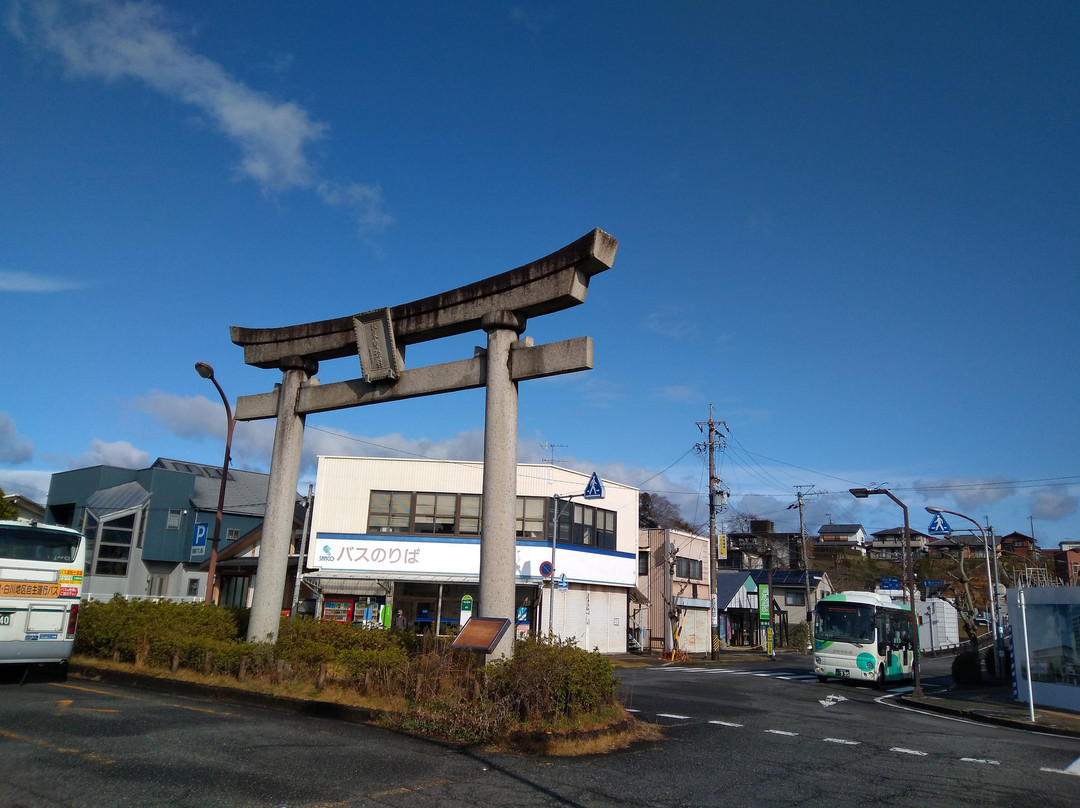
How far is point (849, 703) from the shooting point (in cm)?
1859

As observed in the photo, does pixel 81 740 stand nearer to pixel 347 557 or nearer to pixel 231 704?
pixel 231 704

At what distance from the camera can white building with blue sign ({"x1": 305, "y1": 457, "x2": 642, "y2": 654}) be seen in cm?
3091

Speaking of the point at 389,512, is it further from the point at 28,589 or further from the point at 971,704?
the point at 971,704

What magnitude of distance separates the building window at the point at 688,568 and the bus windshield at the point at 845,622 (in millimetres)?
16195

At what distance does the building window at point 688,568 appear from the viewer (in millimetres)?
41938

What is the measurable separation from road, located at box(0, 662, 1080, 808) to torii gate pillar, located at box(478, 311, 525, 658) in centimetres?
247

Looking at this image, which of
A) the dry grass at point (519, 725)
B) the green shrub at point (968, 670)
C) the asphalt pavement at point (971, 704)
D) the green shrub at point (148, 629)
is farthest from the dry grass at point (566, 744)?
the green shrub at point (968, 670)

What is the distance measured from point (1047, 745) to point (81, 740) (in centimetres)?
1431

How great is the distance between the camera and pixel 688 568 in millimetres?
43250

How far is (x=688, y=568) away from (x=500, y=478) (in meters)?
34.3

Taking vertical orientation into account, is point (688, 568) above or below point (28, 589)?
above

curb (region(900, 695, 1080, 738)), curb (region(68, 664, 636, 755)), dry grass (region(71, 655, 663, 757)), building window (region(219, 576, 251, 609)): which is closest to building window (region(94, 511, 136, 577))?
building window (region(219, 576, 251, 609))

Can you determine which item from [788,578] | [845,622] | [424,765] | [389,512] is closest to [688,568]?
[845,622]

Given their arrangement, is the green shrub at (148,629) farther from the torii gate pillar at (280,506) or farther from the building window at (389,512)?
the building window at (389,512)
